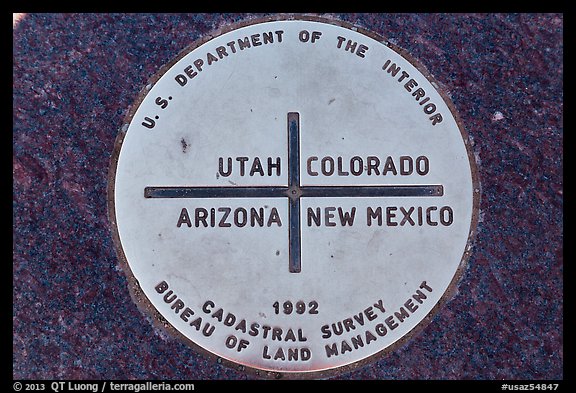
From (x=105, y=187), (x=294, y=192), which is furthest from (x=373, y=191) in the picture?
(x=105, y=187)

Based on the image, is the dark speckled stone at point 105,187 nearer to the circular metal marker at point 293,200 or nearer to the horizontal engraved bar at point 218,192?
the circular metal marker at point 293,200

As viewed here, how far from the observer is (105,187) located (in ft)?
5.79

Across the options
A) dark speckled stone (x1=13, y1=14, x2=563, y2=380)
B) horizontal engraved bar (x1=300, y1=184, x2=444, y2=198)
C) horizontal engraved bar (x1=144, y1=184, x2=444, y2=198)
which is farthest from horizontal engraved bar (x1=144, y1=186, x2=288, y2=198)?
dark speckled stone (x1=13, y1=14, x2=563, y2=380)

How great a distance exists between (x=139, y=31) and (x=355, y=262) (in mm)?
1145

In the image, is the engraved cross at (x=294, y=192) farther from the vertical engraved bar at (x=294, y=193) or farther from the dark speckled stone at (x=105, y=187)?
the dark speckled stone at (x=105, y=187)

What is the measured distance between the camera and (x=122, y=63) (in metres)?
1.80

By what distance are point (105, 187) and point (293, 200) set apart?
0.68 meters

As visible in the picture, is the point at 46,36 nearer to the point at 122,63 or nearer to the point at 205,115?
the point at 122,63

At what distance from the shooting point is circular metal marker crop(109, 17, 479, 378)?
1.68 metres

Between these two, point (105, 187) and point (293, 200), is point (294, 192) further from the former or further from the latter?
point (105, 187)

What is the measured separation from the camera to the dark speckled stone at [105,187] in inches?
67.9

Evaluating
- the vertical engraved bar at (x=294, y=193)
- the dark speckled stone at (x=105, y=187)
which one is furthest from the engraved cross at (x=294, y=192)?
the dark speckled stone at (x=105, y=187)

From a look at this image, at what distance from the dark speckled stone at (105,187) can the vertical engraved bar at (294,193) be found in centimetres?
44
